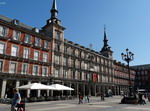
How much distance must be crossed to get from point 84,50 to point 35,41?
17.5m

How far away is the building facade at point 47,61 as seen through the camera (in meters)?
25.6

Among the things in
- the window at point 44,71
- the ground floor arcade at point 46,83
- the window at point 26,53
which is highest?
the window at point 26,53

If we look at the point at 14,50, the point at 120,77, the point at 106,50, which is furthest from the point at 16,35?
the point at 120,77

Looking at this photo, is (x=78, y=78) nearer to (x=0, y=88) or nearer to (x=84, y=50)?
(x=84, y=50)

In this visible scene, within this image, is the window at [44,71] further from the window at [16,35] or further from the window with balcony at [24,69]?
the window at [16,35]

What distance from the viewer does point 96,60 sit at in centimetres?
4869

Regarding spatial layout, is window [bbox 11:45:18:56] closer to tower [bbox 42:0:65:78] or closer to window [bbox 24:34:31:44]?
window [bbox 24:34:31:44]

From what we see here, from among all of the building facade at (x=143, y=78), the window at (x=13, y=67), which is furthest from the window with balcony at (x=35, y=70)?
the building facade at (x=143, y=78)

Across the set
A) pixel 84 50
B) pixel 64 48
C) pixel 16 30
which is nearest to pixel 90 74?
pixel 84 50

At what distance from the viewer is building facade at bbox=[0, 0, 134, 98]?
84.0ft

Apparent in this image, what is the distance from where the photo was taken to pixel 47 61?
1264 inches

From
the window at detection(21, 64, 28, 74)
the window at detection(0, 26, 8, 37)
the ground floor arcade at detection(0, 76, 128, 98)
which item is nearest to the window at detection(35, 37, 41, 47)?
the window at detection(21, 64, 28, 74)

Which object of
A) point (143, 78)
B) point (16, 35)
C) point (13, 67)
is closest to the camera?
point (13, 67)

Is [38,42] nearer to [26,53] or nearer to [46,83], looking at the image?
[26,53]
